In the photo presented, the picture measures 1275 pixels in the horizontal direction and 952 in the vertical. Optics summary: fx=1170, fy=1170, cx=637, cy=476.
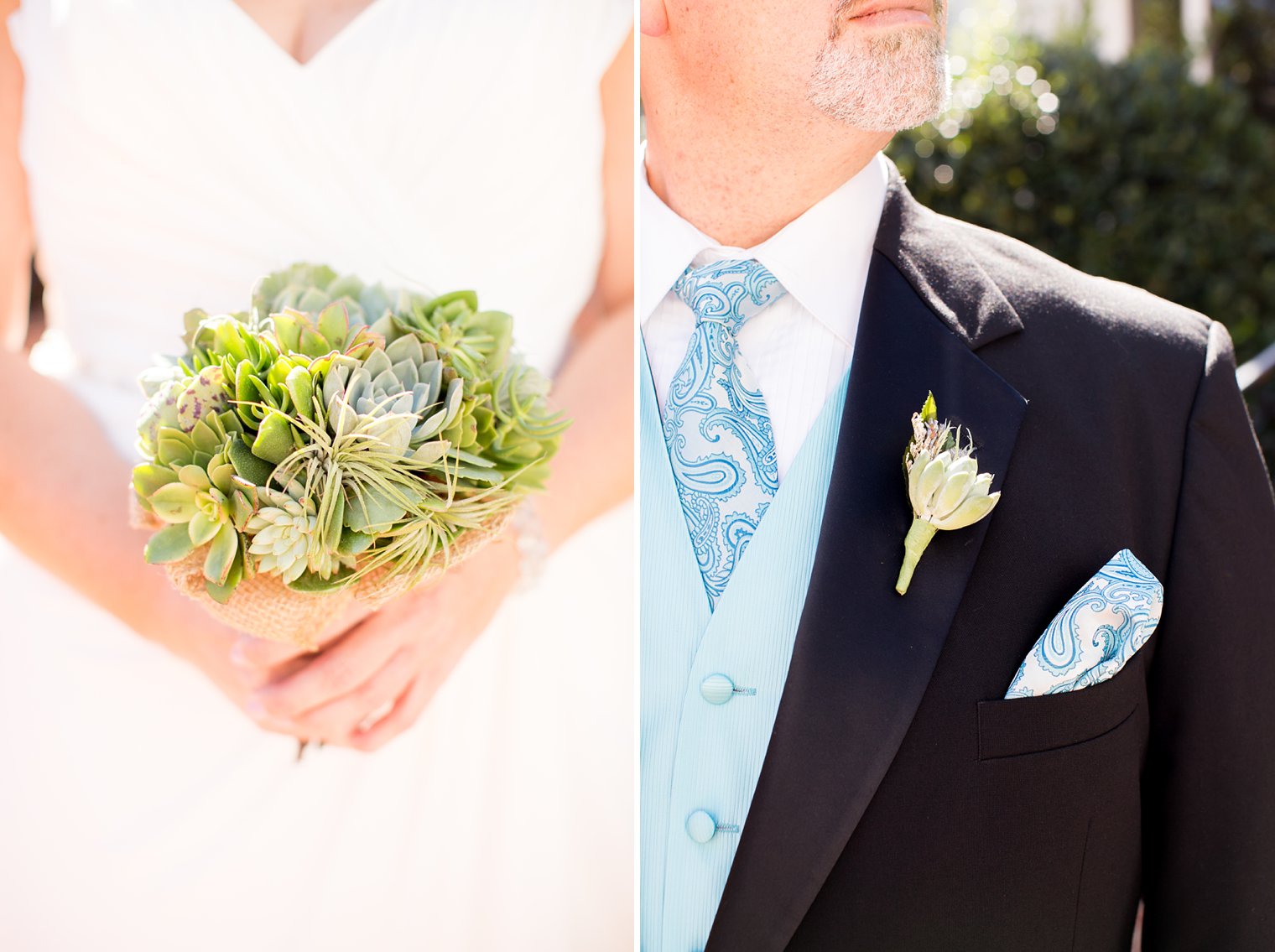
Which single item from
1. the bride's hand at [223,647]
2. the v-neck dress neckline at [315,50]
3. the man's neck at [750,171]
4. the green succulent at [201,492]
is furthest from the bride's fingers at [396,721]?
the v-neck dress neckline at [315,50]

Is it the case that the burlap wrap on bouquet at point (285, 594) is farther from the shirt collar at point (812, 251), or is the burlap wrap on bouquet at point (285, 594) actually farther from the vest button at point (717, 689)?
the shirt collar at point (812, 251)

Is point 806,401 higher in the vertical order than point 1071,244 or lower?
higher

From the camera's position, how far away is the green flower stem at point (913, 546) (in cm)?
126

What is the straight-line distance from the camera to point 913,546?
4.17ft

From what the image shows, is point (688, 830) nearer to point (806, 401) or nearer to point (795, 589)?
point (795, 589)

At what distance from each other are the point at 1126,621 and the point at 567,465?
2.33ft

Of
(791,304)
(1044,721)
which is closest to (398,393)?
(791,304)

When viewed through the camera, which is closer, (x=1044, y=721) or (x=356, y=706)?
(x=1044, y=721)

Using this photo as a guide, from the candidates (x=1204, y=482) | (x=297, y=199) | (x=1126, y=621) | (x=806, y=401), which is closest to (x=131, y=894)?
(x=297, y=199)

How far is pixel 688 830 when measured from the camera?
130 centimetres

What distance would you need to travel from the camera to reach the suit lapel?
1259 mm

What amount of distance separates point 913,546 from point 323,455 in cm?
63

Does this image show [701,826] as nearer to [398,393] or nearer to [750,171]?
[398,393]

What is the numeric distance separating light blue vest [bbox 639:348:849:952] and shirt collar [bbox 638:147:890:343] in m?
0.21
